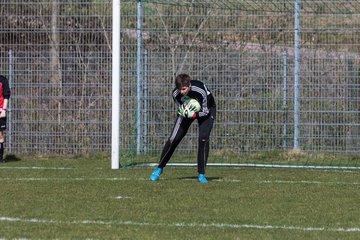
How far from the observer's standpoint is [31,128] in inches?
733

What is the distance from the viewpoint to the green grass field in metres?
8.77

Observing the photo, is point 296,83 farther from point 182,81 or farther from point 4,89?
point 4,89

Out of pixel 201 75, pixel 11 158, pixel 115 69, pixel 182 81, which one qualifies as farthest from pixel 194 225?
pixel 11 158

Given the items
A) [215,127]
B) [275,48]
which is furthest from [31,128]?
[275,48]

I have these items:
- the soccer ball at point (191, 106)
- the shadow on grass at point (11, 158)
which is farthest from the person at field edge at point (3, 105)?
the soccer ball at point (191, 106)

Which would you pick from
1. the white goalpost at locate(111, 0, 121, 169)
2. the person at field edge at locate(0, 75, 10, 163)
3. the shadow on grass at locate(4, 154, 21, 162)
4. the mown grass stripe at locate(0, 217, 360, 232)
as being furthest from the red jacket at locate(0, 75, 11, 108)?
the mown grass stripe at locate(0, 217, 360, 232)

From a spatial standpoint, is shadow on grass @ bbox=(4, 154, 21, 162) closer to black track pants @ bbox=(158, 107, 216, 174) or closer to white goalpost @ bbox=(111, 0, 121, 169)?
white goalpost @ bbox=(111, 0, 121, 169)

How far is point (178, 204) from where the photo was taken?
10.7 metres

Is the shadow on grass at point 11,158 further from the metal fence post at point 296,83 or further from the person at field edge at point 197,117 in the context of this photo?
the metal fence post at point 296,83

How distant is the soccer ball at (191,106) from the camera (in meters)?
13.1

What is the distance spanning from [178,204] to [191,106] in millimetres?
2671

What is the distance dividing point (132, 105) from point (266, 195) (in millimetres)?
6458

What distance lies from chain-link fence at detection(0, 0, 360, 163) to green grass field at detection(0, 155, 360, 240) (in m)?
2.07

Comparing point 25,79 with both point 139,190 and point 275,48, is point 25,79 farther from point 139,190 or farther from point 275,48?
point 139,190
